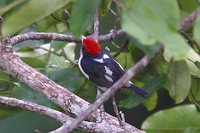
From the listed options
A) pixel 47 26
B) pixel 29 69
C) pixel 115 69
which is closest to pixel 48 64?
pixel 47 26

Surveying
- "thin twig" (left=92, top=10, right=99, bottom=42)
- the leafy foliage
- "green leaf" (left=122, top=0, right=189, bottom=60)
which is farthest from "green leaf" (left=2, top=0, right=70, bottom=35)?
"thin twig" (left=92, top=10, right=99, bottom=42)

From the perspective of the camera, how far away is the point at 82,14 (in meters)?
0.78

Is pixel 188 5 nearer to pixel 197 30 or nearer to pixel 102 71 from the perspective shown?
pixel 102 71

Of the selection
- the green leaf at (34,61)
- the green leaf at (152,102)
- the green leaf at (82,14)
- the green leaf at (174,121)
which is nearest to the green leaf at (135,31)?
the green leaf at (82,14)

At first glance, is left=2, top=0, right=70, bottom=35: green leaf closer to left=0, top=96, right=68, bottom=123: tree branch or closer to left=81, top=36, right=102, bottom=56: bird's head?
left=0, top=96, right=68, bottom=123: tree branch

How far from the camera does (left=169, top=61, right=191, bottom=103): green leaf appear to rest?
1.27 m

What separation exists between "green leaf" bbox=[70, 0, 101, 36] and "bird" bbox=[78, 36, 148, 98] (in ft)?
1.87

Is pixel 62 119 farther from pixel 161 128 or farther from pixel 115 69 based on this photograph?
pixel 161 128

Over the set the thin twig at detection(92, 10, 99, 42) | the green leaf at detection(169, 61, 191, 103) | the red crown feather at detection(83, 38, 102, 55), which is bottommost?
the green leaf at detection(169, 61, 191, 103)

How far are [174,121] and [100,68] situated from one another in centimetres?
45

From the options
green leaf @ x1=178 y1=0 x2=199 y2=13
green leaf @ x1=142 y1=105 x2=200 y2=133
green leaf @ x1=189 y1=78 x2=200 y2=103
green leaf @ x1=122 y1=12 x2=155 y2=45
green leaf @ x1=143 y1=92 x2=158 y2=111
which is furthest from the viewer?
green leaf @ x1=143 y1=92 x2=158 y2=111

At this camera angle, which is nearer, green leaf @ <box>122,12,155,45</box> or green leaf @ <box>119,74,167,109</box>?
green leaf @ <box>122,12,155,45</box>

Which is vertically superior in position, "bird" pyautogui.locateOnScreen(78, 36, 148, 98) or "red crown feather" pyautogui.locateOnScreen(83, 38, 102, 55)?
"red crown feather" pyautogui.locateOnScreen(83, 38, 102, 55)

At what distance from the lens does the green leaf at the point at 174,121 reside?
0.99m
